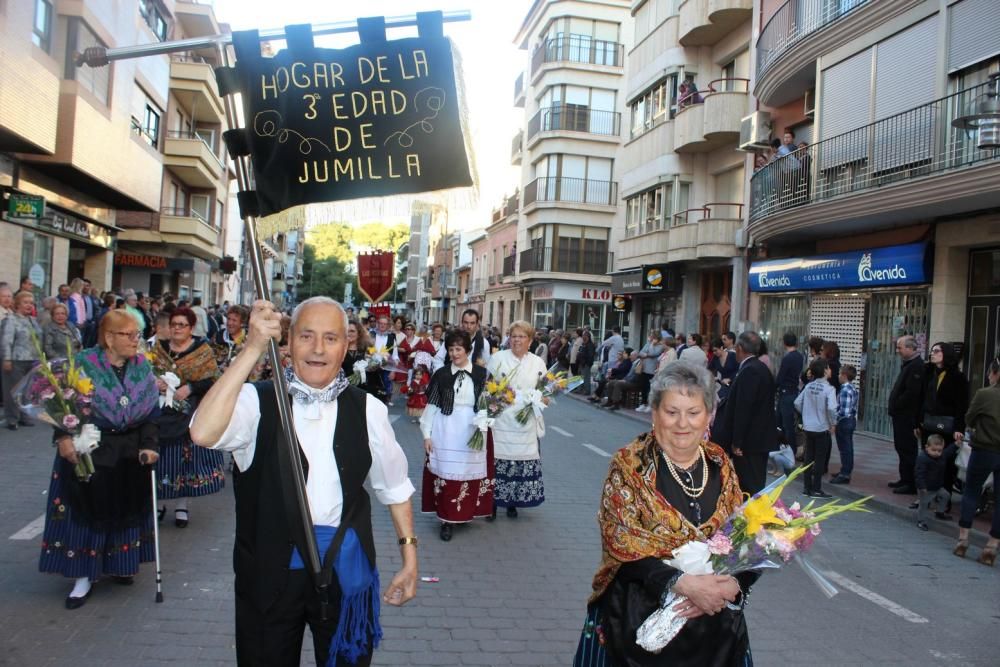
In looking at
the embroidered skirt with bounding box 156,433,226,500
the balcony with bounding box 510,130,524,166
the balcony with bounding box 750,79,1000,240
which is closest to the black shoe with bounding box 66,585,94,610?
the embroidered skirt with bounding box 156,433,226,500

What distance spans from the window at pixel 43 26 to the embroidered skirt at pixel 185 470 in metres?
13.4

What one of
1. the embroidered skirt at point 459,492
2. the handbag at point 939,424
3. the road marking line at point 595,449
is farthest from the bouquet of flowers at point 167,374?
the handbag at point 939,424

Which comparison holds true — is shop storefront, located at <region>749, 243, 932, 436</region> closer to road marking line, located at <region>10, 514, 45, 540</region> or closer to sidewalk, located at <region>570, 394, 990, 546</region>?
sidewalk, located at <region>570, 394, 990, 546</region>

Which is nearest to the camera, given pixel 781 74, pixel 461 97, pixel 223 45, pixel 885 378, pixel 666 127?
pixel 223 45

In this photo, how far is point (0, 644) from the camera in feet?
14.2

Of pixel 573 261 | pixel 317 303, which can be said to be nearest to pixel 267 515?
pixel 317 303

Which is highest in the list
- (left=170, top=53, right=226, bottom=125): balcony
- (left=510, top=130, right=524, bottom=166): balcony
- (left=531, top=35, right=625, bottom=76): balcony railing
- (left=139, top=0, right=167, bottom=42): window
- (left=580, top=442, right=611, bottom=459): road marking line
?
(left=531, top=35, right=625, bottom=76): balcony railing

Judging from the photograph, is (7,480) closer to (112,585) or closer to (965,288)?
(112,585)

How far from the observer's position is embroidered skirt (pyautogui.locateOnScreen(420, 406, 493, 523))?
7.27 meters

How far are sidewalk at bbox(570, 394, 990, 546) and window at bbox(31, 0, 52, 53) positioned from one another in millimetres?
16876

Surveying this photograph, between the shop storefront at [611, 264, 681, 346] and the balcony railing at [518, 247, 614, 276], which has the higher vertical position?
the balcony railing at [518, 247, 614, 276]

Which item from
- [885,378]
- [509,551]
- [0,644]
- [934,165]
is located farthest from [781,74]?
[0,644]

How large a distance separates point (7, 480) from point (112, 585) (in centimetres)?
369

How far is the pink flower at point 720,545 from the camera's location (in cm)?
282
